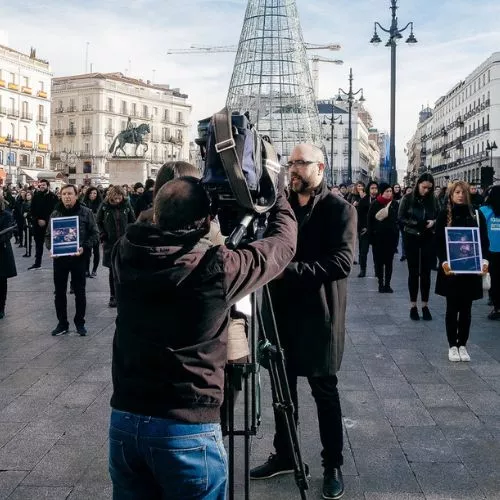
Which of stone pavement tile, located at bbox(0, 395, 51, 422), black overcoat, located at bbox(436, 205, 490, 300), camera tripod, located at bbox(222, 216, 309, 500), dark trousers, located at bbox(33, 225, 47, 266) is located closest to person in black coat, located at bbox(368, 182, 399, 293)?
black overcoat, located at bbox(436, 205, 490, 300)

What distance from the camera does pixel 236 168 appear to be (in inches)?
89.3

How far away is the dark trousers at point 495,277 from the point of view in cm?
903

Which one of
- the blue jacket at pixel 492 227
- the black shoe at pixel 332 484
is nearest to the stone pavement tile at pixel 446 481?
the black shoe at pixel 332 484

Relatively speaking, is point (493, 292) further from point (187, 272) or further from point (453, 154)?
point (453, 154)

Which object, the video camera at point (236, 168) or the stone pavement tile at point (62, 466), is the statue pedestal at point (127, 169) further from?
the video camera at point (236, 168)

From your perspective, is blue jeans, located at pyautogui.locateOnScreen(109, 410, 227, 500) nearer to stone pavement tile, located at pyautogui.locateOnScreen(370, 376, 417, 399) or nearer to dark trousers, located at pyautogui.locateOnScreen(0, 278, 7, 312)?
stone pavement tile, located at pyautogui.locateOnScreen(370, 376, 417, 399)

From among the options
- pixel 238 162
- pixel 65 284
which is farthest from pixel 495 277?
pixel 238 162

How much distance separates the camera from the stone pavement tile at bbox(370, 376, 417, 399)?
551 centimetres

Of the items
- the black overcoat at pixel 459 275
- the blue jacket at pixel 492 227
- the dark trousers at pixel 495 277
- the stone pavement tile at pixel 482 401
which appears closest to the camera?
the stone pavement tile at pixel 482 401

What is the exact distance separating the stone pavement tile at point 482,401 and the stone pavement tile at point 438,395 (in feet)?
0.20

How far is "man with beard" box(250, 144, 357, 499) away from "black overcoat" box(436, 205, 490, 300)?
124 inches

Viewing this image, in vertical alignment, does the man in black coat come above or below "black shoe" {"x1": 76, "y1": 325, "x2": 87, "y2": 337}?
above

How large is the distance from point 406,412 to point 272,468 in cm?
155

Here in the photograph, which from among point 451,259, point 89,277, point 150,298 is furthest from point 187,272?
point 89,277
